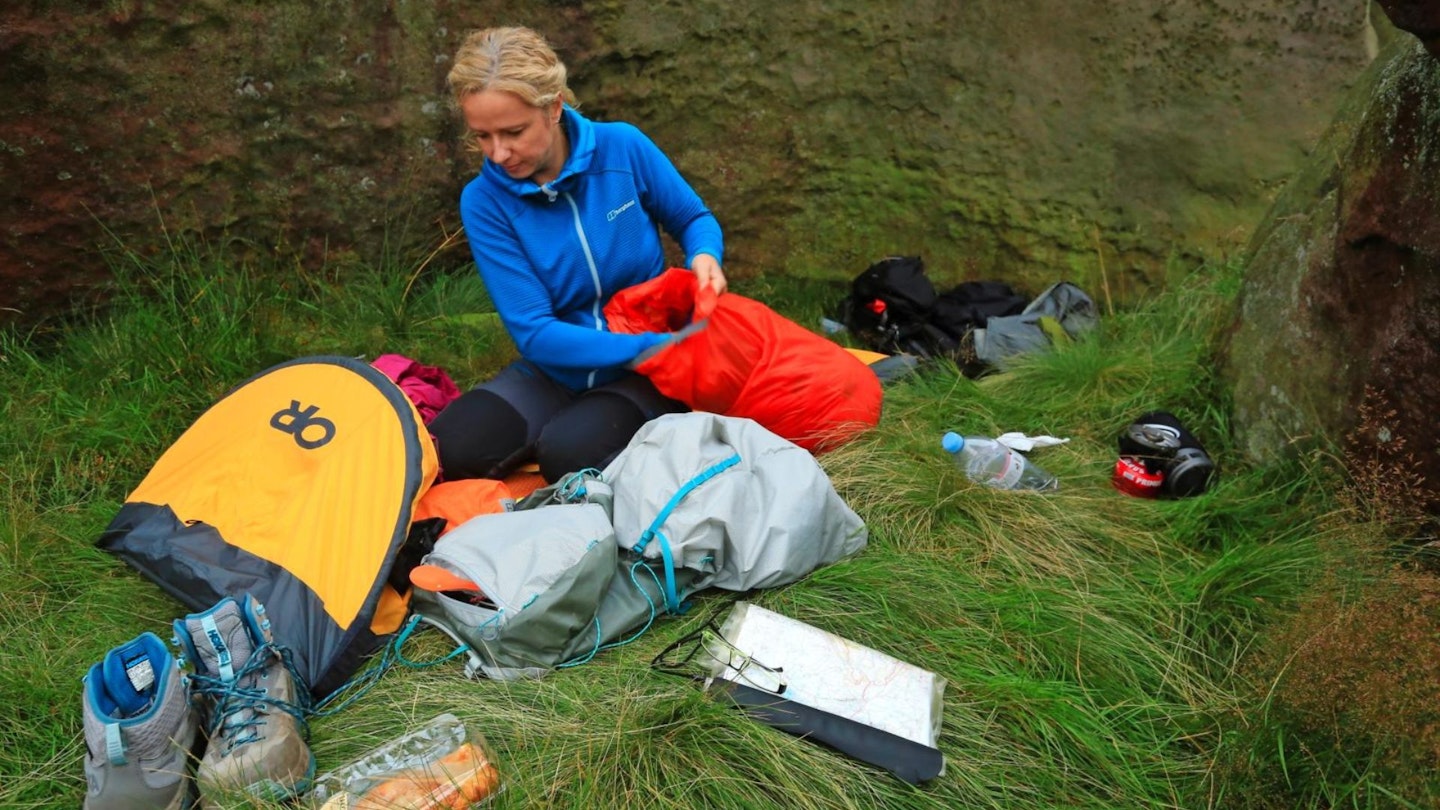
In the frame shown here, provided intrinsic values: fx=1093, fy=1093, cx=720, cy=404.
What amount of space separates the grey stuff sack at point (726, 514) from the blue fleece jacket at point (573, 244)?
0.49 meters

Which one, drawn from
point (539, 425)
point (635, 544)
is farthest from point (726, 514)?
point (539, 425)

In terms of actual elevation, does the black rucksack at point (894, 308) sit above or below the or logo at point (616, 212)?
below

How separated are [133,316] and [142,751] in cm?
190

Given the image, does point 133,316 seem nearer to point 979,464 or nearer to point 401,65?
point 401,65

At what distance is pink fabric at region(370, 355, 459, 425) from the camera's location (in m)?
3.31

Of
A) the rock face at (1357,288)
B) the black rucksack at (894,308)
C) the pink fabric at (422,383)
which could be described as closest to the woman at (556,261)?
the pink fabric at (422,383)

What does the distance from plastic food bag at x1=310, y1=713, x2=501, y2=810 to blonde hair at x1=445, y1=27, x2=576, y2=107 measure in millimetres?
1552

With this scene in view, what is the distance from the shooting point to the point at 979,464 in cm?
314

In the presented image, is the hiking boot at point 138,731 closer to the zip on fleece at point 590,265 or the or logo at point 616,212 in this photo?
the zip on fleece at point 590,265

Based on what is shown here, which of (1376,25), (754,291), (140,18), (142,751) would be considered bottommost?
(754,291)

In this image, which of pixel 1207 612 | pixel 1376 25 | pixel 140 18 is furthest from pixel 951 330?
pixel 140 18

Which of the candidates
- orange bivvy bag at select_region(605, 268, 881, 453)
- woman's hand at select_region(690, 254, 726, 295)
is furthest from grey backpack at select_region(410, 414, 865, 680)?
woman's hand at select_region(690, 254, 726, 295)

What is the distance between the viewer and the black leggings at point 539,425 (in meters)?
2.98

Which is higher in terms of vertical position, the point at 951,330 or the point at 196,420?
the point at 196,420
